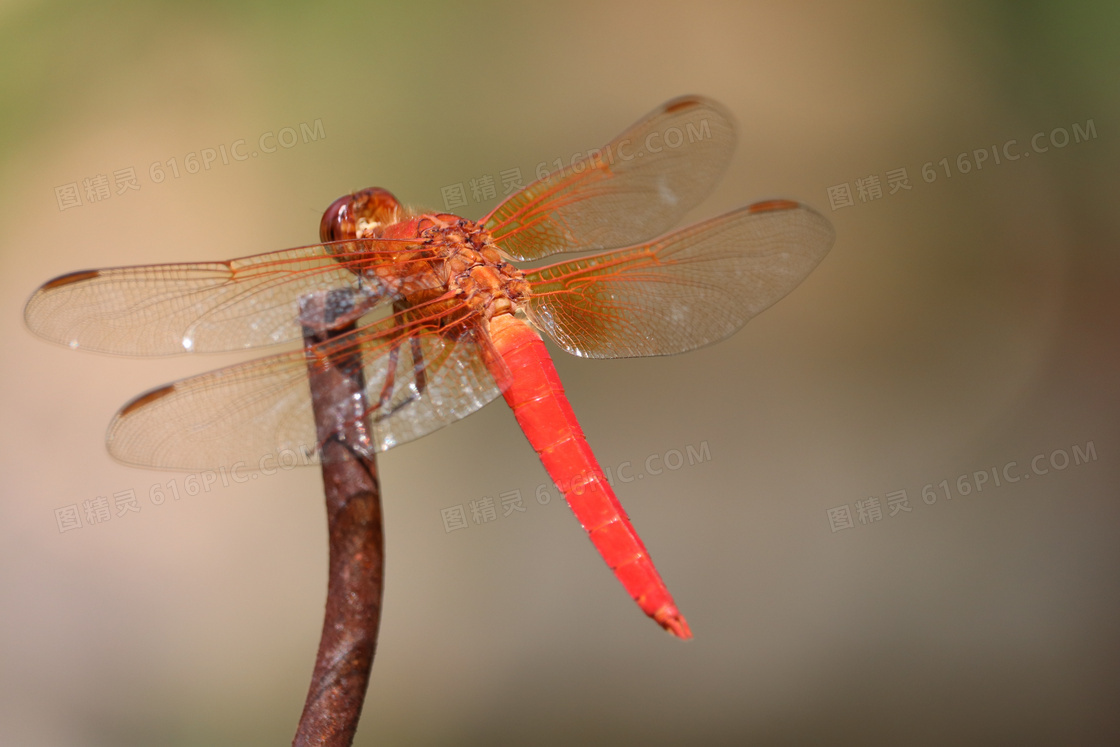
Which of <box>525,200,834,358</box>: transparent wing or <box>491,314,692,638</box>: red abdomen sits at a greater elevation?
<box>525,200,834,358</box>: transparent wing

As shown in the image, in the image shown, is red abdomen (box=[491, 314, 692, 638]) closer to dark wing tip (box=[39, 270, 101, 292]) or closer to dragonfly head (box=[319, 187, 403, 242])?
dragonfly head (box=[319, 187, 403, 242])

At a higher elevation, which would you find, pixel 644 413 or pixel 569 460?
pixel 644 413

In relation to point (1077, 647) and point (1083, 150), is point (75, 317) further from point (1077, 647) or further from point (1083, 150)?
point (1083, 150)

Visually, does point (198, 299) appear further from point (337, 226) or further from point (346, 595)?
point (346, 595)

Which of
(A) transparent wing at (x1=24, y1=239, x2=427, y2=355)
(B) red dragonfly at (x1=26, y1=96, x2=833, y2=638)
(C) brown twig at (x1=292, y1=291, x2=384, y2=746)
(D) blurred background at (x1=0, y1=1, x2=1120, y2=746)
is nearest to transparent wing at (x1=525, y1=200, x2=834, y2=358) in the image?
(B) red dragonfly at (x1=26, y1=96, x2=833, y2=638)

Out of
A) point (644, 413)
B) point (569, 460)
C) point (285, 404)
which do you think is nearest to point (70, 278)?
point (285, 404)

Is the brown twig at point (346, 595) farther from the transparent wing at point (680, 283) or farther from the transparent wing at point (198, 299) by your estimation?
the transparent wing at point (680, 283)

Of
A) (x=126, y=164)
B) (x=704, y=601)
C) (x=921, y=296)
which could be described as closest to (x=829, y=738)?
(x=704, y=601)
